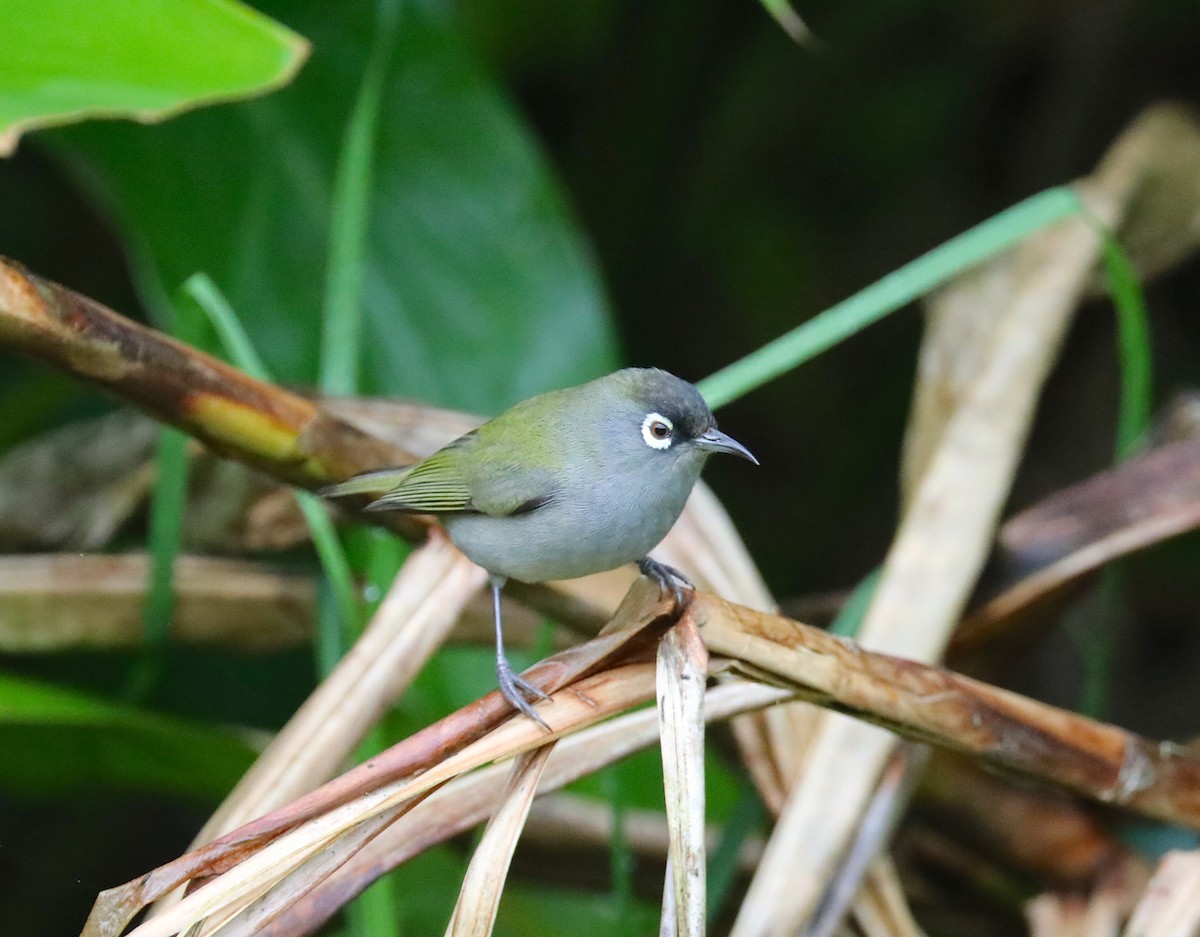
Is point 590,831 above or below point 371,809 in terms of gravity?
above

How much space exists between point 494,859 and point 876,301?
1365 millimetres

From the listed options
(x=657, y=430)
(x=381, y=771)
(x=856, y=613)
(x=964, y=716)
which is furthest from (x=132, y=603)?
(x=964, y=716)

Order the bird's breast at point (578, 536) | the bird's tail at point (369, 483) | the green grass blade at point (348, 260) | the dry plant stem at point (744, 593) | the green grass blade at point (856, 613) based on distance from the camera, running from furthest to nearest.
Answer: the green grass blade at point (856, 613) → the green grass blade at point (348, 260) → the dry plant stem at point (744, 593) → the bird's breast at point (578, 536) → the bird's tail at point (369, 483)

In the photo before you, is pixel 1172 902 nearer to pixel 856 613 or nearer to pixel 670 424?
pixel 856 613

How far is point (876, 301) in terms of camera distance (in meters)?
2.49

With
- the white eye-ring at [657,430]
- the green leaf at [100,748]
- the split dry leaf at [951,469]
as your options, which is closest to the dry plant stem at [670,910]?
the split dry leaf at [951,469]

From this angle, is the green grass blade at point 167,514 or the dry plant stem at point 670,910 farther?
the green grass blade at point 167,514

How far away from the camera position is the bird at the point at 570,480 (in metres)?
2.41

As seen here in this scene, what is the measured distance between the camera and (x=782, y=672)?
6.17ft

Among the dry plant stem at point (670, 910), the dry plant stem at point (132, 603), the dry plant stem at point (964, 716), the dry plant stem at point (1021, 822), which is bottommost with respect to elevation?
the dry plant stem at point (670, 910)

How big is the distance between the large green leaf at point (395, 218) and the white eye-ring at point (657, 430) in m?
1.02

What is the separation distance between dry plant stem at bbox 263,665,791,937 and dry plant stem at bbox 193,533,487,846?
0.16 m

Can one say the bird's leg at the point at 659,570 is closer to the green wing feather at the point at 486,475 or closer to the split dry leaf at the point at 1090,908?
the green wing feather at the point at 486,475

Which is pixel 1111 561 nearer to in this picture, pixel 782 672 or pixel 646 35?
pixel 782 672
